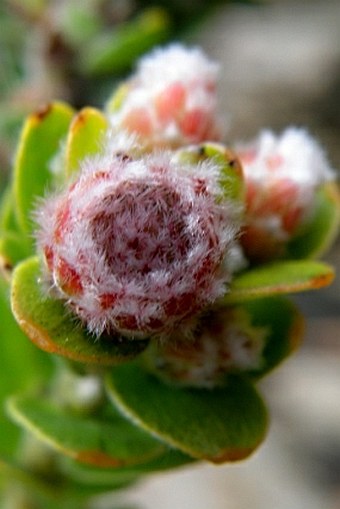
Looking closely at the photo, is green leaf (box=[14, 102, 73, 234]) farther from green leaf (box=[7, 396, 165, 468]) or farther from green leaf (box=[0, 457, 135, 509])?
green leaf (box=[0, 457, 135, 509])

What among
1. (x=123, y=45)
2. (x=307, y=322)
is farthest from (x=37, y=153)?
(x=307, y=322)

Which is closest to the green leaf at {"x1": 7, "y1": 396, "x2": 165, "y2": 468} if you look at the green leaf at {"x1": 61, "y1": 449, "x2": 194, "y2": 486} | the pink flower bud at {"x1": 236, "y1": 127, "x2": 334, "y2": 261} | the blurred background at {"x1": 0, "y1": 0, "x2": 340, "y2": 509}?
the green leaf at {"x1": 61, "y1": 449, "x2": 194, "y2": 486}

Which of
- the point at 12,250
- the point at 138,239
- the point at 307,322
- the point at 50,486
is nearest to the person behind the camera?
the point at 138,239

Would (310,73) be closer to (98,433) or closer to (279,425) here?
(279,425)

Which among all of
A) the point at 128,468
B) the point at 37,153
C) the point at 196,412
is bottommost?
the point at 128,468

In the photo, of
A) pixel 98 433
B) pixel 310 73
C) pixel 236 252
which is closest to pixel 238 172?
pixel 236 252

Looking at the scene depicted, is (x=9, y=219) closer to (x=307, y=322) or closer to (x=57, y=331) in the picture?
(x=57, y=331)
